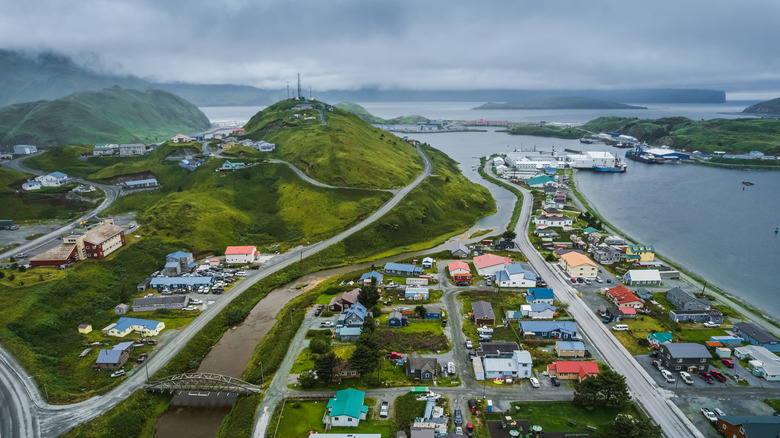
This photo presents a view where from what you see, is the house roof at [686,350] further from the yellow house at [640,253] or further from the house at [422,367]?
the yellow house at [640,253]

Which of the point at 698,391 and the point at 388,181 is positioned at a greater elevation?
the point at 388,181

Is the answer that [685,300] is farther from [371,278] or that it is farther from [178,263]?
[178,263]

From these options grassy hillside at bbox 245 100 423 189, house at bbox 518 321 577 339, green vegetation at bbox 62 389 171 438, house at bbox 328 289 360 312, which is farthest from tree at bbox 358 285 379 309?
grassy hillside at bbox 245 100 423 189

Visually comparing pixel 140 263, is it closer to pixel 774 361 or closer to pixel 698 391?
pixel 698 391

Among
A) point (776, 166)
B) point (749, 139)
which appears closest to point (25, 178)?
point (776, 166)

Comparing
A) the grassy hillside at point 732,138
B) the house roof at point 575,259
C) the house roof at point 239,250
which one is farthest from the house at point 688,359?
the grassy hillside at point 732,138

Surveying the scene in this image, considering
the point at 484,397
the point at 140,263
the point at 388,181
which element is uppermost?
the point at 388,181
